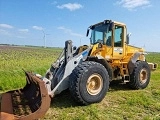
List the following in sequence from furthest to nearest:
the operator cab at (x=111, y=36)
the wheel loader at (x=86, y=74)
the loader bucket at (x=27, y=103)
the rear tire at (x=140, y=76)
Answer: the rear tire at (x=140, y=76) → the operator cab at (x=111, y=36) → the wheel loader at (x=86, y=74) → the loader bucket at (x=27, y=103)

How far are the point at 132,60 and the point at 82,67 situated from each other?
10.1 feet

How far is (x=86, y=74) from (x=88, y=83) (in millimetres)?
311

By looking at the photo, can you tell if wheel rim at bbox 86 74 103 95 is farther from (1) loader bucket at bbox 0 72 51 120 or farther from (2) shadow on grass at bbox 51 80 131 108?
(1) loader bucket at bbox 0 72 51 120

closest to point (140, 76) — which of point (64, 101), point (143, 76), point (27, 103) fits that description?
point (143, 76)

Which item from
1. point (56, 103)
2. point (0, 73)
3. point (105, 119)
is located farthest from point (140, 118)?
point (0, 73)

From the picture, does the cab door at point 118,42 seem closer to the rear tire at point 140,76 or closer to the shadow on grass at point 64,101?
the rear tire at point 140,76

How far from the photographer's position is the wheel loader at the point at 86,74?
539 centimetres

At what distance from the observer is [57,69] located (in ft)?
22.4

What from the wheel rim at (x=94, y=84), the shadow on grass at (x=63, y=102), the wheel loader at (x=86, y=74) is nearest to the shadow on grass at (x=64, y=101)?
the shadow on grass at (x=63, y=102)

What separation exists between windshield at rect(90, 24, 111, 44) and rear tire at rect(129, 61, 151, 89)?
170 cm

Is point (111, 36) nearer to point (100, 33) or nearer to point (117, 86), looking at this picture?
point (100, 33)

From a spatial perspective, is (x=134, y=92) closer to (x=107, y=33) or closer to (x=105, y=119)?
(x=107, y=33)

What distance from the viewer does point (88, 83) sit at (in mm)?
6230

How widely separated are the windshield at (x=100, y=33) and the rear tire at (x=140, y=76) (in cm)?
170
